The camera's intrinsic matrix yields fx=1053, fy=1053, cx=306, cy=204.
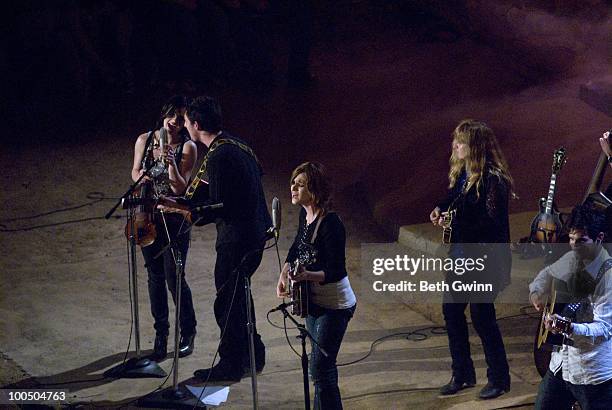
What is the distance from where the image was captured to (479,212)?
6.73 meters

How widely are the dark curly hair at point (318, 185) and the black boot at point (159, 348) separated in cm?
222

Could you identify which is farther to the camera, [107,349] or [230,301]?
[107,349]

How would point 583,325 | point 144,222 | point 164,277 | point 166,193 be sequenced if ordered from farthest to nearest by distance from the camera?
point 164,277 < point 166,193 < point 144,222 < point 583,325

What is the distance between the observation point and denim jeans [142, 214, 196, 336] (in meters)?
7.64

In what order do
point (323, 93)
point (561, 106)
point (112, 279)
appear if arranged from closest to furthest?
point (112, 279) < point (561, 106) < point (323, 93)

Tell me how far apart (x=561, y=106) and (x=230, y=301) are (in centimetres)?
821

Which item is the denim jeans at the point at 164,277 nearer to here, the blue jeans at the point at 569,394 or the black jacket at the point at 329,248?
the black jacket at the point at 329,248

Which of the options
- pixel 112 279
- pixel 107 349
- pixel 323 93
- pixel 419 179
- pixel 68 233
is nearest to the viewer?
pixel 107 349

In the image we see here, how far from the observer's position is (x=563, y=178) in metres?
11.3

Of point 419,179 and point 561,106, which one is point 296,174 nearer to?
point 419,179

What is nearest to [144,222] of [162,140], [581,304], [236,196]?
[162,140]

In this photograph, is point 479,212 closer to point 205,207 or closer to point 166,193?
point 205,207

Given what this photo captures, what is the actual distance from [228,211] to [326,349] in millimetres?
1459

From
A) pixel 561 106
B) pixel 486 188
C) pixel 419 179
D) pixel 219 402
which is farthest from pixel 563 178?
pixel 219 402
